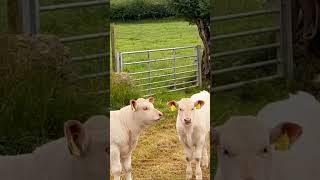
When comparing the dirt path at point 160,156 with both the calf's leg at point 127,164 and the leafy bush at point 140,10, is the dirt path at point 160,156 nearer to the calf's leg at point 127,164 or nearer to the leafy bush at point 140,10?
the calf's leg at point 127,164

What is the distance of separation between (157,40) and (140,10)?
211mm

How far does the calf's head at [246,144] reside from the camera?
6.26ft

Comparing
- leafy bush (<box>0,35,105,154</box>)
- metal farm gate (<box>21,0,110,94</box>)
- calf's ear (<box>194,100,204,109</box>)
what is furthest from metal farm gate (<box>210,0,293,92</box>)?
calf's ear (<box>194,100,204,109</box>)

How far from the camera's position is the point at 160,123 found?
291 centimetres

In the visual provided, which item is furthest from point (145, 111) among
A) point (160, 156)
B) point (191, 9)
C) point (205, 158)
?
point (191, 9)

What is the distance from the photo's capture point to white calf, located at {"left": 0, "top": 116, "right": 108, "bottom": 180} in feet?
6.11

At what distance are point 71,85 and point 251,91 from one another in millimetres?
610

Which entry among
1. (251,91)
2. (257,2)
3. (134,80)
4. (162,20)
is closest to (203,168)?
(134,80)

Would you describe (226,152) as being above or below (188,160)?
above

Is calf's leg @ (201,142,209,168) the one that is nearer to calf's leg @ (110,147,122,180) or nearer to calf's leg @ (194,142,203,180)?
calf's leg @ (194,142,203,180)

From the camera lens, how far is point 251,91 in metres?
1.96

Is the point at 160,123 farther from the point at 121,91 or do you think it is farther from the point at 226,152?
the point at 226,152

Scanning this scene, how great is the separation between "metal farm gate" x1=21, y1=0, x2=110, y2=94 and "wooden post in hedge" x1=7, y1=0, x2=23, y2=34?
0.04 ft

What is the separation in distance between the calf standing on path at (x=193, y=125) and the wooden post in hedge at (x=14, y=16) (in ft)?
3.12
